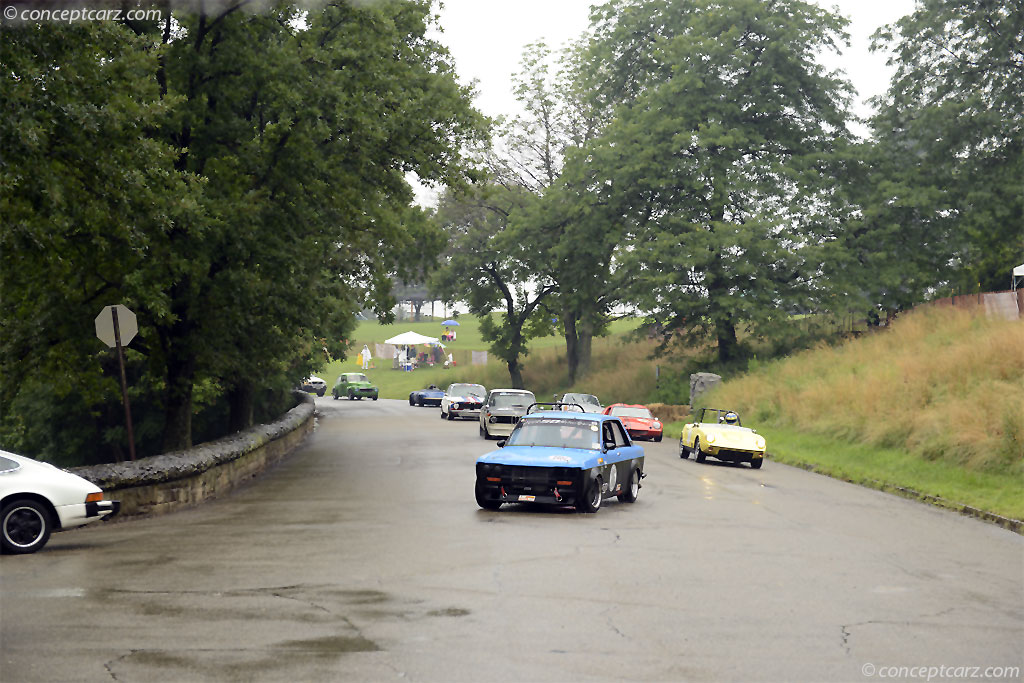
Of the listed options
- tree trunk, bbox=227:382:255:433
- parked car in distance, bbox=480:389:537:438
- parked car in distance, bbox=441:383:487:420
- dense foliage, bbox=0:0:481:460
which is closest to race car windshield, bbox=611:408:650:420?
parked car in distance, bbox=480:389:537:438

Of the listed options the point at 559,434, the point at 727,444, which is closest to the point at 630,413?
the point at 727,444

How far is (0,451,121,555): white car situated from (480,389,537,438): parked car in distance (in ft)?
70.0

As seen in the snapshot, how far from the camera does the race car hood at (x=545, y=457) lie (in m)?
16.8

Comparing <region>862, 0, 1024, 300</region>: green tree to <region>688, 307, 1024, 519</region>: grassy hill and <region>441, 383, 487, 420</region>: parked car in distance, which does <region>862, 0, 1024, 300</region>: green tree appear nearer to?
<region>688, 307, 1024, 519</region>: grassy hill

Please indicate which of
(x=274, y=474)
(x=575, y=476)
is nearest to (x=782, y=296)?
(x=274, y=474)

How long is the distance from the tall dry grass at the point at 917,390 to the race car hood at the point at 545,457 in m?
8.51

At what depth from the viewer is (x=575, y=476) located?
1670cm

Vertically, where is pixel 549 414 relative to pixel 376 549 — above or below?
above

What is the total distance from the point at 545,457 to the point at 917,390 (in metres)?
14.7

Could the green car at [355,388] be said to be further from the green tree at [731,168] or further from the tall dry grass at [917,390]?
the tall dry grass at [917,390]

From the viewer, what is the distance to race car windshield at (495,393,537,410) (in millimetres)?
35594

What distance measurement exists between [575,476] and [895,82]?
40.0 meters

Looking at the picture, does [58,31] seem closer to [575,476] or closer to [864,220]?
[575,476]

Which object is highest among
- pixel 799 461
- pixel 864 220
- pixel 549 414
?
pixel 864 220
